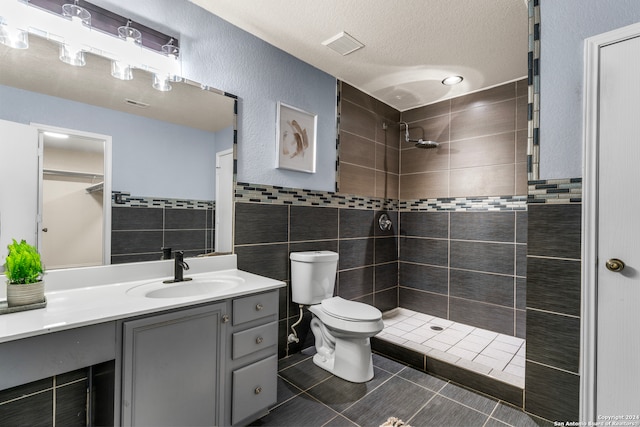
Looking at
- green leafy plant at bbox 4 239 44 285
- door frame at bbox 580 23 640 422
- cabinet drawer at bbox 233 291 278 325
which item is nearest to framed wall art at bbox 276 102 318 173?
cabinet drawer at bbox 233 291 278 325

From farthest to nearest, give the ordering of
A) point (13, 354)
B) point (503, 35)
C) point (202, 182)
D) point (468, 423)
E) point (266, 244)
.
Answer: point (266, 244)
point (503, 35)
point (202, 182)
point (468, 423)
point (13, 354)

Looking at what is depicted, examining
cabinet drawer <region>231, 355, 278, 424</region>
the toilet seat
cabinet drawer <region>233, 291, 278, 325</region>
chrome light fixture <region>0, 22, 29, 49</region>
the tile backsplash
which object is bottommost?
cabinet drawer <region>231, 355, 278, 424</region>

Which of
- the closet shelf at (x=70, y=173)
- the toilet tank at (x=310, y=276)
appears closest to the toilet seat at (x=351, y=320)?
the toilet tank at (x=310, y=276)

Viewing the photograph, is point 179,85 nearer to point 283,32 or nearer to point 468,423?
point 283,32

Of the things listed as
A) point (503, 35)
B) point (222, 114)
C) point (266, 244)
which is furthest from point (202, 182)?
point (503, 35)

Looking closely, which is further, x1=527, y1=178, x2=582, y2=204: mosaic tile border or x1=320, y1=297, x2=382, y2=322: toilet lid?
x1=320, y1=297, x2=382, y2=322: toilet lid

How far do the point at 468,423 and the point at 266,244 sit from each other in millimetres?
1593

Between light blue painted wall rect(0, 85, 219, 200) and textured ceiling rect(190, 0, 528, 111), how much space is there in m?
0.78

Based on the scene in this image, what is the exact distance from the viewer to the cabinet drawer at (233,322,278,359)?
145 centimetres

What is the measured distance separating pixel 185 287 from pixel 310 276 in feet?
2.89

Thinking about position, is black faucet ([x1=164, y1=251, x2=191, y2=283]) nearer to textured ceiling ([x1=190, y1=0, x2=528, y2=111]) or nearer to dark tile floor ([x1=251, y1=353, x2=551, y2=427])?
dark tile floor ([x1=251, y1=353, x2=551, y2=427])

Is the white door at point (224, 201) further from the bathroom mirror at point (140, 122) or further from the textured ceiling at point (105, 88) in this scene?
the textured ceiling at point (105, 88)

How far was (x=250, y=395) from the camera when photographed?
4.94ft

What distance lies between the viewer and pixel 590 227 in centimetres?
141
